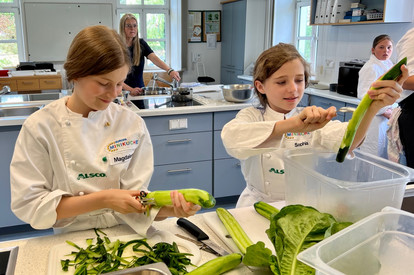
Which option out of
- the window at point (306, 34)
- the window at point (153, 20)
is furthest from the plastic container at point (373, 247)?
the window at point (153, 20)

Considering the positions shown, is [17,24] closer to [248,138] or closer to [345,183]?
[248,138]

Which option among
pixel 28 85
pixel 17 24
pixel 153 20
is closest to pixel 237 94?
pixel 28 85

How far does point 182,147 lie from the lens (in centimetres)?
301

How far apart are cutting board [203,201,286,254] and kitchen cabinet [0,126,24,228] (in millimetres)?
1964

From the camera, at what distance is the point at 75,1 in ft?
20.0

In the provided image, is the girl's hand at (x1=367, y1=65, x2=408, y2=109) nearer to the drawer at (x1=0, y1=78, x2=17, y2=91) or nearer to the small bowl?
the small bowl

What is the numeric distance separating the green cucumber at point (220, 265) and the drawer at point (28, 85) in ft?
17.5

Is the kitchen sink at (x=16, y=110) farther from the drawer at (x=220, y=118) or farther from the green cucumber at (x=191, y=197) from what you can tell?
the green cucumber at (x=191, y=197)

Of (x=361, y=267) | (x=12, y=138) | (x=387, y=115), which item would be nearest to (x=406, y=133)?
(x=387, y=115)

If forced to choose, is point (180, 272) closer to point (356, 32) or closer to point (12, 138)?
point (12, 138)

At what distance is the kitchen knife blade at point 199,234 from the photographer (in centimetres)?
96

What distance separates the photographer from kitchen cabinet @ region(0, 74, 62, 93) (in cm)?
533

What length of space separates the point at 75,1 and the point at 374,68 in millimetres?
4696

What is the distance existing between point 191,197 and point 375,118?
3.10m
